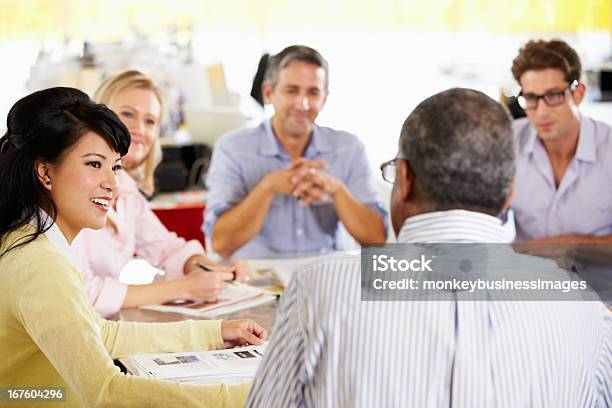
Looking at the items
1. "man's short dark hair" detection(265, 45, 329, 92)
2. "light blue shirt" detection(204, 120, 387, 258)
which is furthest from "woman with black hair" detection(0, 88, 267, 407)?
"man's short dark hair" detection(265, 45, 329, 92)

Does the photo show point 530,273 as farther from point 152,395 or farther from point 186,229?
point 186,229

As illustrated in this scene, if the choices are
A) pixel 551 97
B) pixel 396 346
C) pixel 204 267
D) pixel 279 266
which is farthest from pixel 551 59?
pixel 396 346

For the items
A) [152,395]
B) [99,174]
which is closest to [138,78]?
[99,174]

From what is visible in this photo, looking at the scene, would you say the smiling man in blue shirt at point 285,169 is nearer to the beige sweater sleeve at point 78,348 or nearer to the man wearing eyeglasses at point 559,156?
the man wearing eyeglasses at point 559,156

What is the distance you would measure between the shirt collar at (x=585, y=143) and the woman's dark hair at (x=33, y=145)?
5.35 feet

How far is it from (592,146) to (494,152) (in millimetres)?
1723

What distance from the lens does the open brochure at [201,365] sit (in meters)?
1.59

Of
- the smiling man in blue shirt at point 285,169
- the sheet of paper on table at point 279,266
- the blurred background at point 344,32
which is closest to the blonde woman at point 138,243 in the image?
the sheet of paper on table at point 279,266

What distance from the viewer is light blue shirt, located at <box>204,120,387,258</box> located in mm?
2979

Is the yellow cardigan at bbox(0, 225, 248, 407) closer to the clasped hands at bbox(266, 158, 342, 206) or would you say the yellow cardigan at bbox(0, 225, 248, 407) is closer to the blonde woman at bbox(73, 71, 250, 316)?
the blonde woman at bbox(73, 71, 250, 316)

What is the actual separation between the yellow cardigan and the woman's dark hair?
5cm

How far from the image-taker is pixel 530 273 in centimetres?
123

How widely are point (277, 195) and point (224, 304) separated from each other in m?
0.85

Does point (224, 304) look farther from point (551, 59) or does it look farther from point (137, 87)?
point (551, 59)
